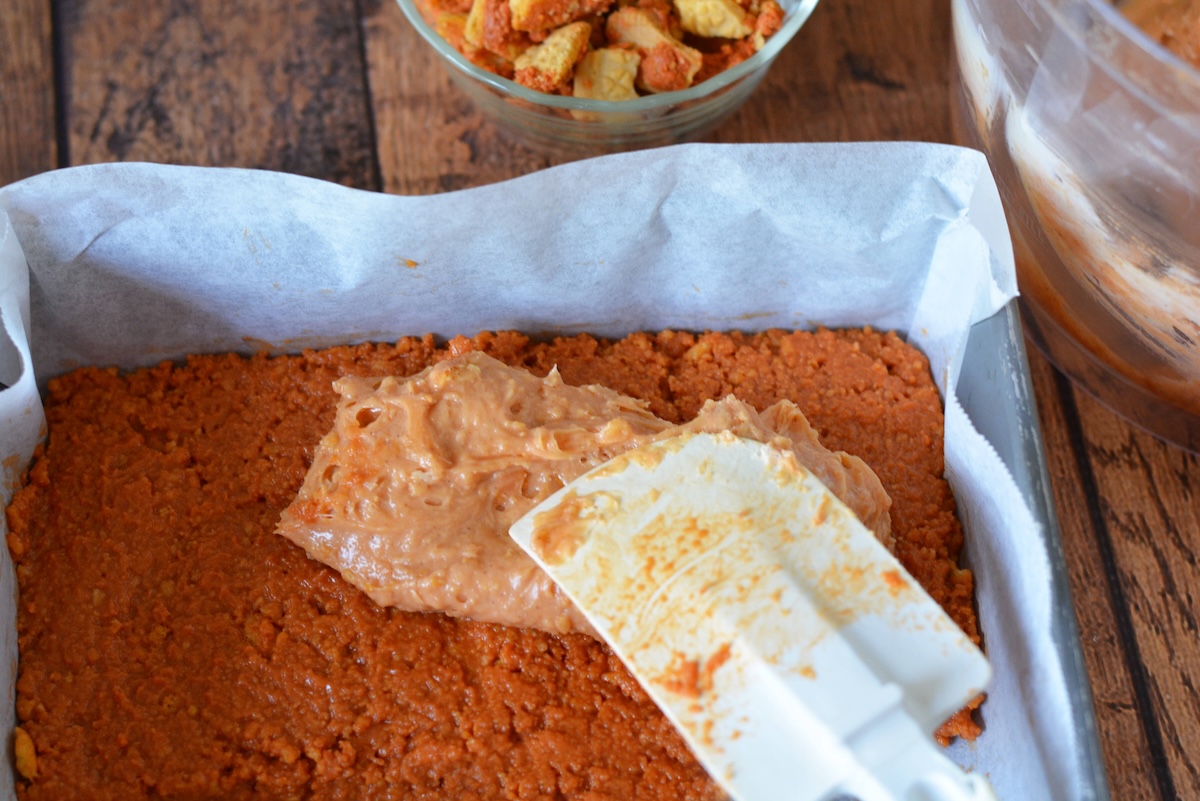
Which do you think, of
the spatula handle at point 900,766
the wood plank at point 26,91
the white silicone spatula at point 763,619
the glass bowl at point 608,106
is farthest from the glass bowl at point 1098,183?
the wood plank at point 26,91

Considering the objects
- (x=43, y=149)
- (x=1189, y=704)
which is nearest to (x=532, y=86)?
(x=43, y=149)

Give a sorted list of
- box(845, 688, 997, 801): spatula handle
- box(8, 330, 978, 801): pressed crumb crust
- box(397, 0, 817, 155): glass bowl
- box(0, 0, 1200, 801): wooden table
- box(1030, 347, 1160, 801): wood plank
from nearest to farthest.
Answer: box(845, 688, 997, 801): spatula handle, box(8, 330, 978, 801): pressed crumb crust, box(1030, 347, 1160, 801): wood plank, box(397, 0, 817, 155): glass bowl, box(0, 0, 1200, 801): wooden table

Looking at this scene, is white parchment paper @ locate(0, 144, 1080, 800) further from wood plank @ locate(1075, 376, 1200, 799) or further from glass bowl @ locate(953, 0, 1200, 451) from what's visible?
wood plank @ locate(1075, 376, 1200, 799)

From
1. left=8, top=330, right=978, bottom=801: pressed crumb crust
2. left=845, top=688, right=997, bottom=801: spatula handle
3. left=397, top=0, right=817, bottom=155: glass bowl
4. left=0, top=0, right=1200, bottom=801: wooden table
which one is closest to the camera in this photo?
left=845, top=688, right=997, bottom=801: spatula handle

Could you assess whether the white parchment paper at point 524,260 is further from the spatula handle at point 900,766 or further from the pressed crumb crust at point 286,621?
the spatula handle at point 900,766

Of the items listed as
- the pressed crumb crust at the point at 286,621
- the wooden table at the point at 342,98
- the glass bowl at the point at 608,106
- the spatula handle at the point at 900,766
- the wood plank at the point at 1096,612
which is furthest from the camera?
the wooden table at the point at 342,98

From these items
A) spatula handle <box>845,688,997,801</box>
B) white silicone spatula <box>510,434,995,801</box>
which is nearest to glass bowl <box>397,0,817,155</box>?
white silicone spatula <box>510,434,995,801</box>
